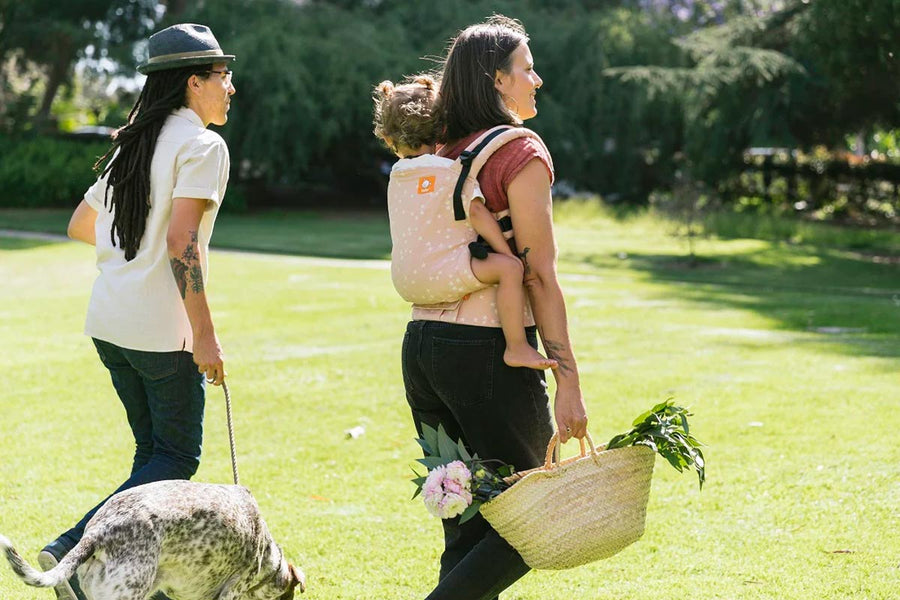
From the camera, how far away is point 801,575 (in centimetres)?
441

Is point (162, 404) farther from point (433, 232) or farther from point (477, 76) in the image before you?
point (477, 76)

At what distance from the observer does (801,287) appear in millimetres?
16500

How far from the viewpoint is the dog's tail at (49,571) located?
2871mm

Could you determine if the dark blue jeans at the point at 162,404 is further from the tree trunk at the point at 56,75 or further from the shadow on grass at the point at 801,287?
the tree trunk at the point at 56,75

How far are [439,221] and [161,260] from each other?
3.22 feet

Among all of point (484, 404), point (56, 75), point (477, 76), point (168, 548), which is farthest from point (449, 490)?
point (56, 75)

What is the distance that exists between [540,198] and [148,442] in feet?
5.45

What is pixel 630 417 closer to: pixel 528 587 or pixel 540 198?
pixel 528 587

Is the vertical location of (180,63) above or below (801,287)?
above

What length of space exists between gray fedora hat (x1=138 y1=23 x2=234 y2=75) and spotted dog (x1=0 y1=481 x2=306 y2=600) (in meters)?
1.37

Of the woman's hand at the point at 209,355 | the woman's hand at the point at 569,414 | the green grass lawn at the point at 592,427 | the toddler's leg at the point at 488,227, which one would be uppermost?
the toddler's leg at the point at 488,227

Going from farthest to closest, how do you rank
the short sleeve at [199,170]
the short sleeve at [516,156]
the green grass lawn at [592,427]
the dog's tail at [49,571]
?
the green grass lawn at [592,427]
the short sleeve at [199,170]
the short sleeve at [516,156]
the dog's tail at [49,571]

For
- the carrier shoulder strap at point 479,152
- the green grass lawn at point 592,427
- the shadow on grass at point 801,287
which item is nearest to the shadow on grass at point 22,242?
the green grass lawn at point 592,427

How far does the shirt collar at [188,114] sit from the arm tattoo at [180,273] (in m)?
0.48
